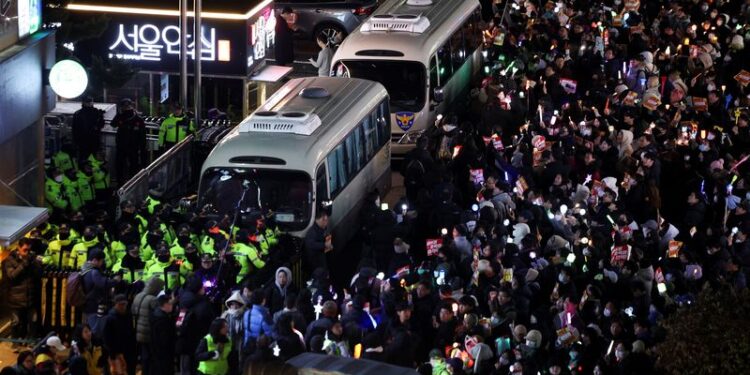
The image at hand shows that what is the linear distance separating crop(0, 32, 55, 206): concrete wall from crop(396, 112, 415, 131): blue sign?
6.48m

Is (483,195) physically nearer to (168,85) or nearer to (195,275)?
(195,275)

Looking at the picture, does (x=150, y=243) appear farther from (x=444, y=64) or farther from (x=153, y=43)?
(x=444, y=64)

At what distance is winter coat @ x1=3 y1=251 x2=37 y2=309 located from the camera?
18875mm

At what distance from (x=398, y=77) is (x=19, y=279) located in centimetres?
1014

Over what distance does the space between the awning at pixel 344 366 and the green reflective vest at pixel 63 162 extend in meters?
9.76

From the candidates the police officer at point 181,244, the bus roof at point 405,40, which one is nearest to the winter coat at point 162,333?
the police officer at point 181,244

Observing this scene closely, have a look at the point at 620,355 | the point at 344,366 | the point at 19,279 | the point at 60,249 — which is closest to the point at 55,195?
the point at 60,249

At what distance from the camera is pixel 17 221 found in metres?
18.9

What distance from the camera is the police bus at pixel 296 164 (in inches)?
848

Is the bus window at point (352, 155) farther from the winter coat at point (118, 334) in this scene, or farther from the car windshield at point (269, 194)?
the winter coat at point (118, 334)

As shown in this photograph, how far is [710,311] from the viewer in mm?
15680

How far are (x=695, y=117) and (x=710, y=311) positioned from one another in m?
11.8

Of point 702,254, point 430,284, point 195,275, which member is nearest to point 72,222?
point 195,275

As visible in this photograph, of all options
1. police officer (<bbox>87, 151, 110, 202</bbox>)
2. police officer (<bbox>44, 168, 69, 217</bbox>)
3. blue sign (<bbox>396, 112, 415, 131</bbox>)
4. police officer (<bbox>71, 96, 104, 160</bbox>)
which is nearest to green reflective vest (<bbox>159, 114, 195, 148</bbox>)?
police officer (<bbox>71, 96, 104, 160</bbox>)
